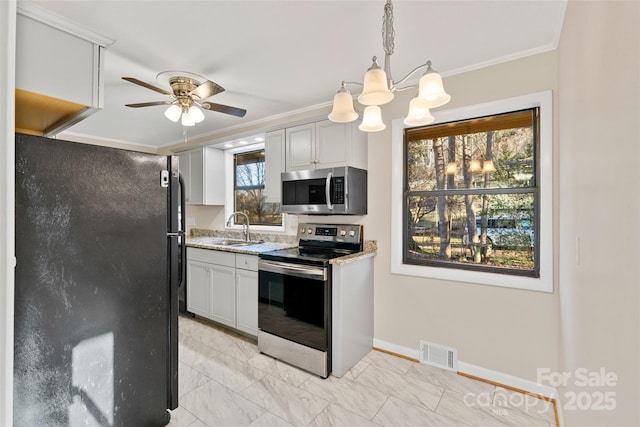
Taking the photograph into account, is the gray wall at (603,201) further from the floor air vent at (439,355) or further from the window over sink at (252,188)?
the window over sink at (252,188)

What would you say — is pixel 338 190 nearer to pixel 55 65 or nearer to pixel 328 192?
pixel 328 192

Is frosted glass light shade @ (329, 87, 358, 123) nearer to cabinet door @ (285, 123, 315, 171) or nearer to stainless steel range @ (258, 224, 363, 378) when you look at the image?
stainless steel range @ (258, 224, 363, 378)

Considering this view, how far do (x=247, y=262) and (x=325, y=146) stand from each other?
1.37 meters

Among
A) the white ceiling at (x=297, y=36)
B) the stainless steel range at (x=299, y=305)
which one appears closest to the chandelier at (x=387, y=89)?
the white ceiling at (x=297, y=36)

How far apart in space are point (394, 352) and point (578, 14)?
253cm

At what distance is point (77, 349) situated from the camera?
4.45ft

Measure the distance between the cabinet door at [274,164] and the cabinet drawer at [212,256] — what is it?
2.46 feet

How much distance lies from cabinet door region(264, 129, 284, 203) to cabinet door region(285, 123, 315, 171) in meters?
0.10

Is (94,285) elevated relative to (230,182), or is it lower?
lower

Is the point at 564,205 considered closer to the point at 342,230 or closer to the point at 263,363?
the point at 342,230

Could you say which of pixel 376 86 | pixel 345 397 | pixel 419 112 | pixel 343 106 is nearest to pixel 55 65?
pixel 343 106

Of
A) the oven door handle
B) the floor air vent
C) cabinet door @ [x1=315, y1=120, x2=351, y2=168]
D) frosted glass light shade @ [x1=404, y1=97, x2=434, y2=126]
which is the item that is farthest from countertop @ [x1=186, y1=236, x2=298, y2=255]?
frosted glass light shade @ [x1=404, y1=97, x2=434, y2=126]

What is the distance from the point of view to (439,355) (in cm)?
239

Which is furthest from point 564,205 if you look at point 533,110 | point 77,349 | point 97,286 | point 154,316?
point 77,349
